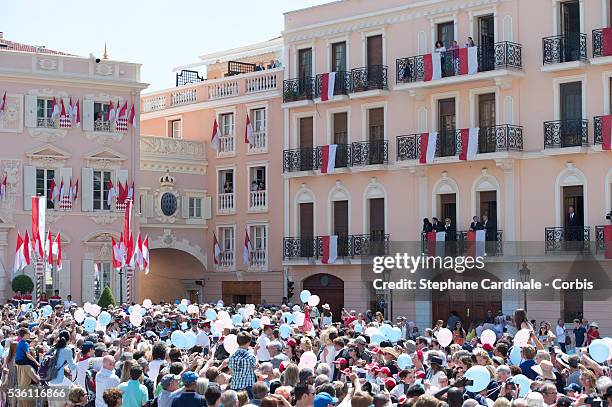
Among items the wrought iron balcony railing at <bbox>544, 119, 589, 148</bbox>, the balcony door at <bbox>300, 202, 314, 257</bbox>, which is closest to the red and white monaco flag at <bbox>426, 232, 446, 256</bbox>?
the wrought iron balcony railing at <bbox>544, 119, 589, 148</bbox>

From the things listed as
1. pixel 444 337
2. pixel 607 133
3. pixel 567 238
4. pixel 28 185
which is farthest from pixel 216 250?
pixel 444 337

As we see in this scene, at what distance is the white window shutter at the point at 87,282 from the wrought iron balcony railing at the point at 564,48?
61.7 ft

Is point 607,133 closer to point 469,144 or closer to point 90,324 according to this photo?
point 469,144

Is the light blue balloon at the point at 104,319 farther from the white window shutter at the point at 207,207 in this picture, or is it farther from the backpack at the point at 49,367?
the white window shutter at the point at 207,207

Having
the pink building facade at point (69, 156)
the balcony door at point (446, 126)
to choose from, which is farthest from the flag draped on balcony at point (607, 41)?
the pink building facade at point (69, 156)

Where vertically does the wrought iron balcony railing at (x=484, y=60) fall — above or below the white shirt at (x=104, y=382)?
above

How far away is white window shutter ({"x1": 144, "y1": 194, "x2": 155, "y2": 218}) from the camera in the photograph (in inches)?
1973

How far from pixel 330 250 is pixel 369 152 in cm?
393

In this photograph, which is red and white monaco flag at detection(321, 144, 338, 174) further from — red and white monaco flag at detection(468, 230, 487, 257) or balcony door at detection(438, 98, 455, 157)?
red and white monaco flag at detection(468, 230, 487, 257)

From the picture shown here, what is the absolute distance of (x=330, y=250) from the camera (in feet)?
151

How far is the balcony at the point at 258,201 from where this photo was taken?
163 ft

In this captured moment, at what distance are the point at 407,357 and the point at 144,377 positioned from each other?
143 inches

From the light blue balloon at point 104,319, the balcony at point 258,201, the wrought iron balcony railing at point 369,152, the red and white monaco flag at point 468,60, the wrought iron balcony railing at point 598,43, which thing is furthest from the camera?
the balcony at point 258,201

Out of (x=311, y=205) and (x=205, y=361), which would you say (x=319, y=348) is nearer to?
(x=205, y=361)
